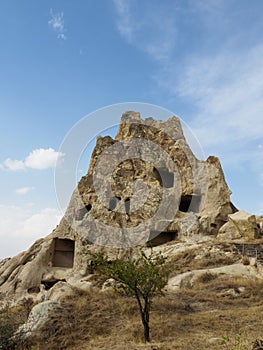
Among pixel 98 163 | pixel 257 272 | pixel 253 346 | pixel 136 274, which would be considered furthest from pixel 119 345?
pixel 98 163

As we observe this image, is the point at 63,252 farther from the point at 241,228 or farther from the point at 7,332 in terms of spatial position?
the point at 7,332

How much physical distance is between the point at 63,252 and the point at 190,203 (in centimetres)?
1120

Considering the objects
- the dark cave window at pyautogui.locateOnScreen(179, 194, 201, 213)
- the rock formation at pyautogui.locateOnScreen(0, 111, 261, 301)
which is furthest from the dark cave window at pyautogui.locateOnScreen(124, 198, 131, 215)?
the dark cave window at pyautogui.locateOnScreen(179, 194, 201, 213)

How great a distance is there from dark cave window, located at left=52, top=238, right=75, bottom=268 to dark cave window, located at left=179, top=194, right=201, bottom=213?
9640mm

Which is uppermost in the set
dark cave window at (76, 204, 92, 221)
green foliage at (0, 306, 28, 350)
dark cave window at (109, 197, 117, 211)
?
dark cave window at (109, 197, 117, 211)

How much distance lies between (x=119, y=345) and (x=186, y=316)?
9.53 ft

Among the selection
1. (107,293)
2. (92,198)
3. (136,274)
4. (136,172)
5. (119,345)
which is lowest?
(119,345)

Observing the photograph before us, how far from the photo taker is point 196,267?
1703 cm

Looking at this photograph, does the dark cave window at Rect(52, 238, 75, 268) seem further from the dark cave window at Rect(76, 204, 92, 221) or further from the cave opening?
the cave opening

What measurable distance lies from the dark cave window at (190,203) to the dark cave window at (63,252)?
9.64 m

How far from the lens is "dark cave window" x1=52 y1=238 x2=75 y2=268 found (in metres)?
27.5

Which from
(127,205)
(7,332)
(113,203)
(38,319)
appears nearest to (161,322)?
(38,319)

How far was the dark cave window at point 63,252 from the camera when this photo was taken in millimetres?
27500

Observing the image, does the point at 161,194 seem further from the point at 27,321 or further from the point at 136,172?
the point at 27,321
